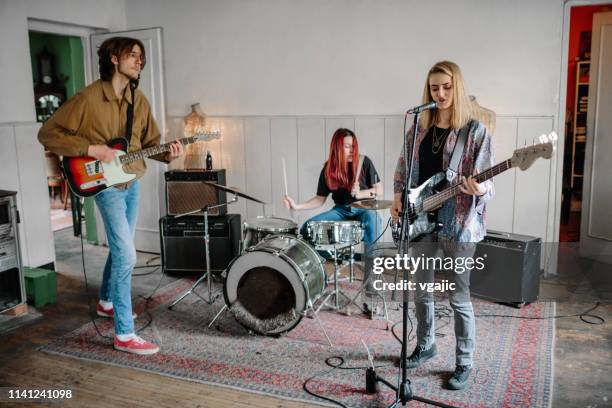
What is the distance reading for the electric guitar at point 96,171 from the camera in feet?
10.5

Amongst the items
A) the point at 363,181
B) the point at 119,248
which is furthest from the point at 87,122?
the point at 363,181

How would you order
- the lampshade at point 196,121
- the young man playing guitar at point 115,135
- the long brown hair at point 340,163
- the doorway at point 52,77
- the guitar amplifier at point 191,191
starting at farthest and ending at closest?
the doorway at point 52,77
the lampshade at point 196,121
the guitar amplifier at point 191,191
the long brown hair at point 340,163
the young man playing guitar at point 115,135

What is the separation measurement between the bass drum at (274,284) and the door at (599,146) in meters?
2.59

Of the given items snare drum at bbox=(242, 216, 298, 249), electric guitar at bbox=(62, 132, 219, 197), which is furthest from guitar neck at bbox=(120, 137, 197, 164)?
snare drum at bbox=(242, 216, 298, 249)

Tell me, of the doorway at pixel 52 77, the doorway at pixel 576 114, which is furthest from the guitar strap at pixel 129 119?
the doorway at pixel 576 114

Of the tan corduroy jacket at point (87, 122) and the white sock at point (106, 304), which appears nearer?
the tan corduroy jacket at point (87, 122)

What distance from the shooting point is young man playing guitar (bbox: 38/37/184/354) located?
10.3ft

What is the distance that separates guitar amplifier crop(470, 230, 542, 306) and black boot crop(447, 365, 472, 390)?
4.13ft

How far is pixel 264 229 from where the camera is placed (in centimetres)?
359

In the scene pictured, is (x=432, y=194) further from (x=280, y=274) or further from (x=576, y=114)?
(x=576, y=114)

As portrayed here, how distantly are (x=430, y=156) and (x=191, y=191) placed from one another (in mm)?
2509

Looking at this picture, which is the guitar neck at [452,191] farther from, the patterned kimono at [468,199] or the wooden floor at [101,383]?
the wooden floor at [101,383]

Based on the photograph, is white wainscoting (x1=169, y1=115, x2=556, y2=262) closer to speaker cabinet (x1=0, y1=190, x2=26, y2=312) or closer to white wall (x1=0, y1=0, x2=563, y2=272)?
white wall (x1=0, y1=0, x2=563, y2=272)

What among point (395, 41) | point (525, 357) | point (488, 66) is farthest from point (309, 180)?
point (525, 357)
